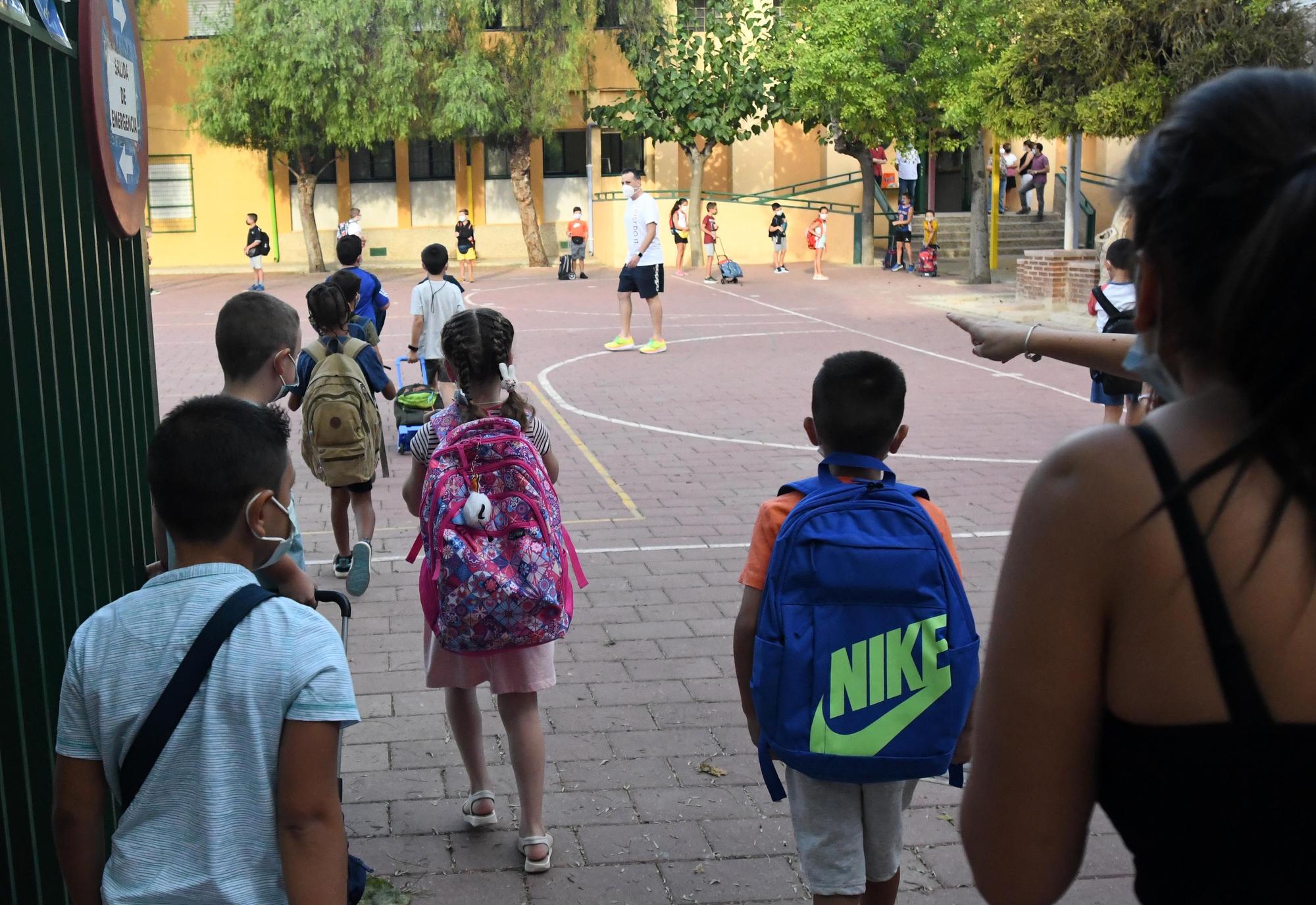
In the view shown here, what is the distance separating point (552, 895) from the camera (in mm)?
3910


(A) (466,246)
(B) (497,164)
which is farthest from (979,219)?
(B) (497,164)

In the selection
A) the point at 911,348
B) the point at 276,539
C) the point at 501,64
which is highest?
the point at 501,64

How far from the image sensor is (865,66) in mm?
25906

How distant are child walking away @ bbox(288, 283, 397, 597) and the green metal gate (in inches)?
118

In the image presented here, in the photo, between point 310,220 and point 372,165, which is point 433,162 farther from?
point 310,220

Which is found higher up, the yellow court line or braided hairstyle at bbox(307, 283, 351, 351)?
braided hairstyle at bbox(307, 283, 351, 351)

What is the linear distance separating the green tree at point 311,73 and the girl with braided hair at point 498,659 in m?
30.5

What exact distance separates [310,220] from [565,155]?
7790 mm

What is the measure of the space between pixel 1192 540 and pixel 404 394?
277 inches

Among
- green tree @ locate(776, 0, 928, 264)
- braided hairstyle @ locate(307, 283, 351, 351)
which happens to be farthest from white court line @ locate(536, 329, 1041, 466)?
green tree @ locate(776, 0, 928, 264)

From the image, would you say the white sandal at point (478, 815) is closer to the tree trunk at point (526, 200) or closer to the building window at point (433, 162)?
the tree trunk at point (526, 200)

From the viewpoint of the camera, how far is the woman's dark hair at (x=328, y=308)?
6742 mm

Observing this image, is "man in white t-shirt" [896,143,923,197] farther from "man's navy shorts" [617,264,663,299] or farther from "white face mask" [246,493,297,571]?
"white face mask" [246,493,297,571]

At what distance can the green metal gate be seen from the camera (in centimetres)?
278
